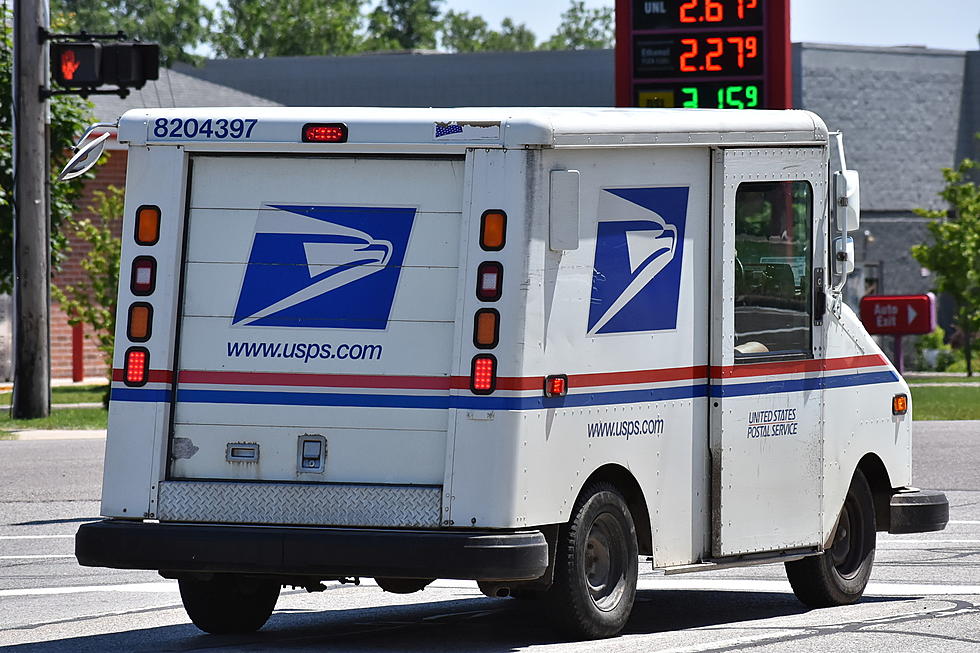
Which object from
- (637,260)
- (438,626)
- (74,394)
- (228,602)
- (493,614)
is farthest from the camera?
(74,394)

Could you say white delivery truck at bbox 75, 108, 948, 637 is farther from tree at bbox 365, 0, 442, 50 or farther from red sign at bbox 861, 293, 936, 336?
tree at bbox 365, 0, 442, 50

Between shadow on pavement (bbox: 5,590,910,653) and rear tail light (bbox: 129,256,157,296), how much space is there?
172 cm

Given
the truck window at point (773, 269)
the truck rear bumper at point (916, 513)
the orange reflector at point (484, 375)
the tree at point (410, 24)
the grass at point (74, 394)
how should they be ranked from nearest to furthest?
1. the orange reflector at point (484, 375)
2. the truck window at point (773, 269)
3. the truck rear bumper at point (916, 513)
4. the grass at point (74, 394)
5. the tree at point (410, 24)

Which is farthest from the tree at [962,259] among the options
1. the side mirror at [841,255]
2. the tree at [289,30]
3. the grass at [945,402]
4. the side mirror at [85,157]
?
the tree at [289,30]

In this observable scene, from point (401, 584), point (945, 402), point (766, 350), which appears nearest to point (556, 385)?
Answer: point (401, 584)

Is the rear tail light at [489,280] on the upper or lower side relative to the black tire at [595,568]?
upper

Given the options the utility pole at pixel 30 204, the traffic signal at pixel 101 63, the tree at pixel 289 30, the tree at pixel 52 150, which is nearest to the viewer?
the traffic signal at pixel 101 63

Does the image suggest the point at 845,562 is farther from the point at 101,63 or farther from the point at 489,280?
the point at 101,63

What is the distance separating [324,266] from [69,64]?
46.1 ft

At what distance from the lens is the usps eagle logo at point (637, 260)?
8.80 metres

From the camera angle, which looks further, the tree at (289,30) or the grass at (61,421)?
the tree at (289,30)

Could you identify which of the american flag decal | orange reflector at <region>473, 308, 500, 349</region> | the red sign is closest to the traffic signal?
the red sign

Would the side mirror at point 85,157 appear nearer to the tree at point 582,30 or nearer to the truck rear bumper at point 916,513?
the truck rear bumper at point 916,513

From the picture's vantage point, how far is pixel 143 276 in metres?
8.88
